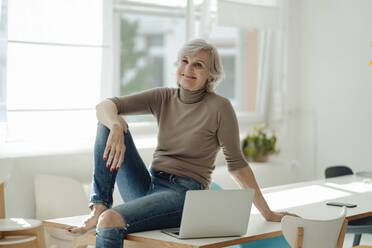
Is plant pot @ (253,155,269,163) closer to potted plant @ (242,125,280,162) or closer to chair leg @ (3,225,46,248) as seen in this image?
potted plant @ (242,125,280,162)

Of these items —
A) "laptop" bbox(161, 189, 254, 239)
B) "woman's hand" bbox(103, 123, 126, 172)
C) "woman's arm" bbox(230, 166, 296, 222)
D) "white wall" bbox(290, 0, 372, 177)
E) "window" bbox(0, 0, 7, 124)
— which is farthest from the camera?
"white wall" bbox(290, 0, 372, 177)

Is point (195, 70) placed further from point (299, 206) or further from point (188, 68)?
point (299, 206)

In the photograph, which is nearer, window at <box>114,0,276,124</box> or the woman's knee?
the woman's knee

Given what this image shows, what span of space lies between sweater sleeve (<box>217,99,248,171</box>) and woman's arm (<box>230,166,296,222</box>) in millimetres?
28

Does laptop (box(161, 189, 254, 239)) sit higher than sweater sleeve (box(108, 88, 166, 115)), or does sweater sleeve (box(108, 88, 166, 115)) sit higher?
sweater sleeve (box(108, 88, 166, 115))

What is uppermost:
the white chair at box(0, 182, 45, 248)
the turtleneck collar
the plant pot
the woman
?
the turtleneck collar

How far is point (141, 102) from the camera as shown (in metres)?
2.54

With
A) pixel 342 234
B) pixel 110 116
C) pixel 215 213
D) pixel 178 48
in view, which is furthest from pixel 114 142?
pixel 178 48

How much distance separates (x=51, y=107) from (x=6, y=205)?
0.69 m

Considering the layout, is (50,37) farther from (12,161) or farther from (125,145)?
(125,145)

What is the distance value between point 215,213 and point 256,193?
1.27 ft

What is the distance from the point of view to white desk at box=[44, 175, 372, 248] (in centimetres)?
200

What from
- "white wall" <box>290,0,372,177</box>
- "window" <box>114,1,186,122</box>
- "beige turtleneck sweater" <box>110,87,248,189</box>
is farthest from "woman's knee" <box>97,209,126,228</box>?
"window" <box>114,1,186,122</box>

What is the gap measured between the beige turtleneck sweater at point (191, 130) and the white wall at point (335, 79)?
2509 millimetres
